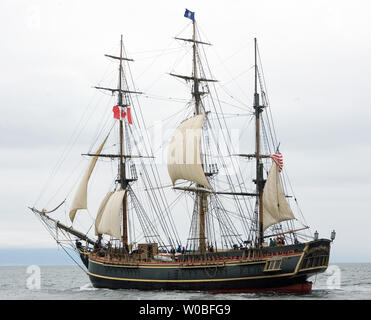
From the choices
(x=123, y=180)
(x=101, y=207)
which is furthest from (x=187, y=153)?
(x=101, y=207)

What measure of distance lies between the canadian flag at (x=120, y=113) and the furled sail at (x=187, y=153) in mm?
5400

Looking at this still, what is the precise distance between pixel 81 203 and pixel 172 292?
46.3ft

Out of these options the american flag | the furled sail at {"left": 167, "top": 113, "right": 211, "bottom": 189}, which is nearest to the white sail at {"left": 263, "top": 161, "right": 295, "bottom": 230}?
the american flag

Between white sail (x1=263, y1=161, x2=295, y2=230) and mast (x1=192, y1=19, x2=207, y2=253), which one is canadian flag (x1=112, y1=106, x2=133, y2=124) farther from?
white sail (x1=263, y1=161, x2=295, y2=230)

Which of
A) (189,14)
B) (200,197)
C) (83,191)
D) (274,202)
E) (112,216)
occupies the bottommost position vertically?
(112,216)

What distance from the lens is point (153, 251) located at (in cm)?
6050

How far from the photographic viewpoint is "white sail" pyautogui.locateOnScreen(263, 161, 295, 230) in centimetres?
5616

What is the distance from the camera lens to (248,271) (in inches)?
2094

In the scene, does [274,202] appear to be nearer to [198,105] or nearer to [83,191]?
[198,105]

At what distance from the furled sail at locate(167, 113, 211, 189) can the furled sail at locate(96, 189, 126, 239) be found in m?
5.26

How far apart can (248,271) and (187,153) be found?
Result: 38.9 feet
